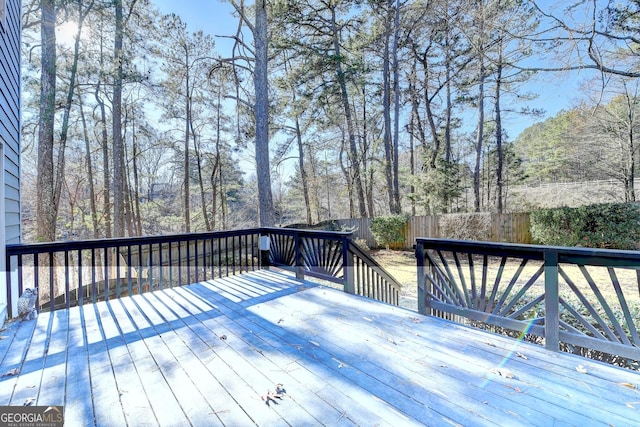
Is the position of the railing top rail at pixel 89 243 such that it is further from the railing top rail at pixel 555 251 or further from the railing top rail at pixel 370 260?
the railing top rail at pixel 555 251

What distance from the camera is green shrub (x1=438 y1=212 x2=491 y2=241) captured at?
10.7 meters

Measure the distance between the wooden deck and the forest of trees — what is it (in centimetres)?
435

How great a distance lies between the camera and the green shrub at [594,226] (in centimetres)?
805

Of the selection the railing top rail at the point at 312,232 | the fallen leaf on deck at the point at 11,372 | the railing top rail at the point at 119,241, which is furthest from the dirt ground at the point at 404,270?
the fallen leaf on deck at the point at 11,372

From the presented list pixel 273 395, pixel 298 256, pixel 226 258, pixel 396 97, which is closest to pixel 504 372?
pixel 273 395

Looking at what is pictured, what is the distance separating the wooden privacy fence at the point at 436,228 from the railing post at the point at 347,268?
6224 millimetres

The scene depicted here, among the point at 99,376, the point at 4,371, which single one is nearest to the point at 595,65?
the point at 99,376

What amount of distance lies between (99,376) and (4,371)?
729mm

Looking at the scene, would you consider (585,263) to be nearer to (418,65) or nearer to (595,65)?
(595,65)

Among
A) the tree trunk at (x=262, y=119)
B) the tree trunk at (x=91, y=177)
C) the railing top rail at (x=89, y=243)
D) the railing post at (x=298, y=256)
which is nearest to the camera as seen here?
the railing top rail at (x=89, y=243)

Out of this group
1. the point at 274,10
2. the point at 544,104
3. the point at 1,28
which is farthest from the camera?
the point at 544,104

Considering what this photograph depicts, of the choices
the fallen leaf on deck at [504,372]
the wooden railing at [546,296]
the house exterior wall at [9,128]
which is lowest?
the fallen leaf on deck at [504,372]

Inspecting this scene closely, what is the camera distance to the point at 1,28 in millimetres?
2842

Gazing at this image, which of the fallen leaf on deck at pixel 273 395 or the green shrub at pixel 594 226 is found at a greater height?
the green shrub at pixel 594 226
